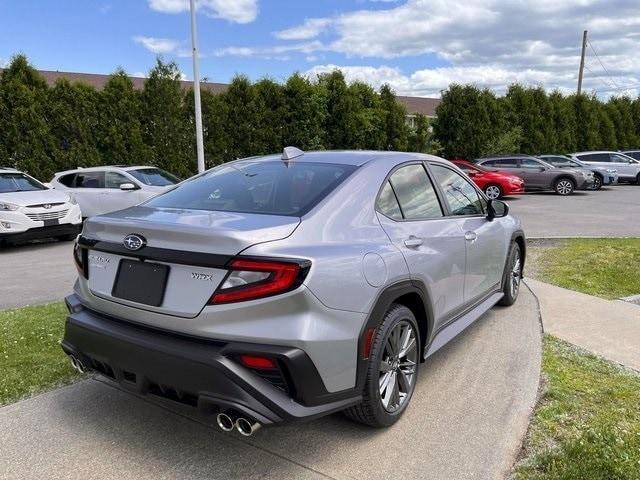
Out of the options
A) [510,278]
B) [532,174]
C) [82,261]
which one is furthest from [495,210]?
[532,174]

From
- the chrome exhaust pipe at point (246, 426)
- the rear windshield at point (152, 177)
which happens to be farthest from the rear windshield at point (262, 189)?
the rear windshield at point (152, 177)

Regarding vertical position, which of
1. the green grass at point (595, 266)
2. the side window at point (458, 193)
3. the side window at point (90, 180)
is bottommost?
the green grass at point (595, 266)

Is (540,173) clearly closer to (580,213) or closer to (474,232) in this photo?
(580,213)

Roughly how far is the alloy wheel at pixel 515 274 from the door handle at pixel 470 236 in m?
1.49

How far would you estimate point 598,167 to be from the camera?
84.9 ft

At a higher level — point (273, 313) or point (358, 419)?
point (273, 313)

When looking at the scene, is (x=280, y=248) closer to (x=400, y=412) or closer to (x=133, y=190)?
(x=400, y=412)

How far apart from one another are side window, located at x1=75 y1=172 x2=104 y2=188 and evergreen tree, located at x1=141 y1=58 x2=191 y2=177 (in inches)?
220

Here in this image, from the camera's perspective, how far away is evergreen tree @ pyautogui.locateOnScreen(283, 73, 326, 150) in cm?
2125

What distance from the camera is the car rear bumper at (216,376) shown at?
253 centimetres

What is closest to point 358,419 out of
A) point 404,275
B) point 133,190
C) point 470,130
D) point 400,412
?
point 400,412

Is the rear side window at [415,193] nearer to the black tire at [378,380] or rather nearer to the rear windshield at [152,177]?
the black tire at [378,380]

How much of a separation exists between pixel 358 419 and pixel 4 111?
16.2 meters

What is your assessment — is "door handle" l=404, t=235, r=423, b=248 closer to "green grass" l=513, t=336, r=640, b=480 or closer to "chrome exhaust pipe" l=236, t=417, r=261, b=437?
"green grass" l=513, t=336, r=640, b=480
